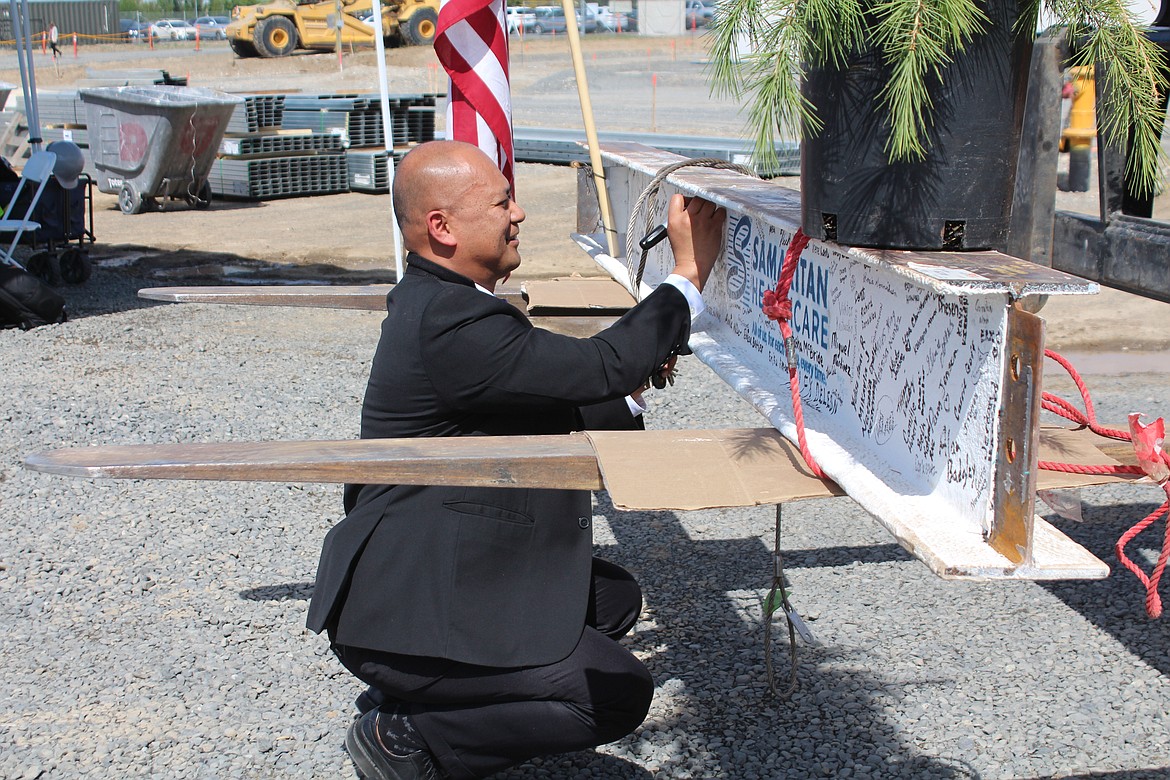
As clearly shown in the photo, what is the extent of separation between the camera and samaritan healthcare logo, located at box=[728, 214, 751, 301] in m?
3.08

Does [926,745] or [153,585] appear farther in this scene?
[153,585]

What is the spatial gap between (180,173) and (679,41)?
34.1 metres

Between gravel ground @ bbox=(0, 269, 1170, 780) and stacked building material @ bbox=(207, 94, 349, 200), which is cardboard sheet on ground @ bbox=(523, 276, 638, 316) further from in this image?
stacked building material @ bbox=(207, 94, 349, 200)

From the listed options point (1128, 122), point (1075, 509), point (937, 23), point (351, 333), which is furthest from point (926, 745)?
point (351, 333)

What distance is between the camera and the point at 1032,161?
3453mm

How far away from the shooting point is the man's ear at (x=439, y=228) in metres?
2.44

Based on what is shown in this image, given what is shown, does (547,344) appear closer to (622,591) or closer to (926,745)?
(622,591)

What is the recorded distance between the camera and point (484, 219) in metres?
2.45

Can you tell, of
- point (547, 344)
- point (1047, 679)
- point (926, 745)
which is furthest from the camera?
point (1047, 679)

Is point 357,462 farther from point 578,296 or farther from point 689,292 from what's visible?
point 578,296

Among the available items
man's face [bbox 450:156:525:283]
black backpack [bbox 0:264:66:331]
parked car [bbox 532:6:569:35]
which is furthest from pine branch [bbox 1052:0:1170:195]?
parked car [bbox 532:6:569:35]

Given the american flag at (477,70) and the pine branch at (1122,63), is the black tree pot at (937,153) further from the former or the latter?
the american flag at (477,70)

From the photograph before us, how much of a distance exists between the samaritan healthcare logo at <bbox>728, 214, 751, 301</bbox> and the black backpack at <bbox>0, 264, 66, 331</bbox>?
259 inches

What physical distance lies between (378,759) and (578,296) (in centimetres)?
192
